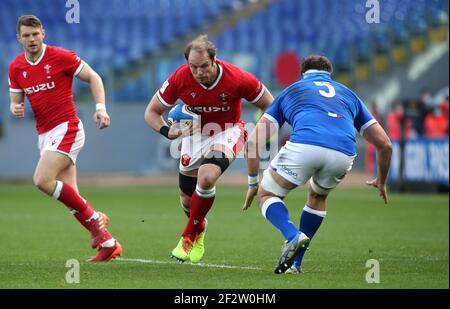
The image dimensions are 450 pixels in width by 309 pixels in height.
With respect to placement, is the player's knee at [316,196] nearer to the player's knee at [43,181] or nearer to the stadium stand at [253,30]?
the player's knee at [43,181]

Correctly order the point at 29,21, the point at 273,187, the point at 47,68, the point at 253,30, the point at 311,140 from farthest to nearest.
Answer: the point at 253,30, the point at 47,68, the point at 29,21, the point at 273,187, the point at 311,140

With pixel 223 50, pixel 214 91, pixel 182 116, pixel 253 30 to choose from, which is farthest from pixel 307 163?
pixel 253 30

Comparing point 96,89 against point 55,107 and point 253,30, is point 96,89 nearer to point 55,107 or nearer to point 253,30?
point 55,107

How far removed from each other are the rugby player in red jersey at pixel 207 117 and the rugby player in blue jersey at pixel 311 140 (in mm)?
814

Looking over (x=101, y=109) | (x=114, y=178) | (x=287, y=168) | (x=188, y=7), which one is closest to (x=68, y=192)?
(x=101, y=109)

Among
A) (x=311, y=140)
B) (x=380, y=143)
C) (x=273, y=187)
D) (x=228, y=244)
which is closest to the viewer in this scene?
(x=311, y=140)

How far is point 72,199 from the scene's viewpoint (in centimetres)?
916

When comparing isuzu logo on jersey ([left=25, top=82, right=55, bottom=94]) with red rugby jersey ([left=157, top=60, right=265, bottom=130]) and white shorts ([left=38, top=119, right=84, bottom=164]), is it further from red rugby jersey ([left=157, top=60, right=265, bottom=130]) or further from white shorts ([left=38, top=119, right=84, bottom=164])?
red rugby jersey ([left=157, top=60, right=265, bottom=130])

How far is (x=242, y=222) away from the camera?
48.1ft

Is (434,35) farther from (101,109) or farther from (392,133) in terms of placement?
(101,109)

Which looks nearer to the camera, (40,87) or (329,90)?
(329,90)

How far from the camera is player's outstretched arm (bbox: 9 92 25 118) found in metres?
9.21

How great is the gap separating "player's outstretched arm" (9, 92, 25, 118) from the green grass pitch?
1462mm

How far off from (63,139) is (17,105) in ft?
1.81
